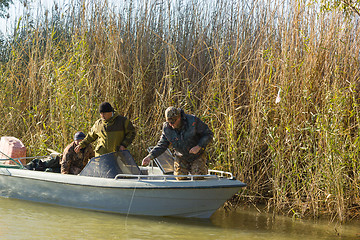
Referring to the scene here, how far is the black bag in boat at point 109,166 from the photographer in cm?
634

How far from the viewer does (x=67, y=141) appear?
Result: 8062 mm

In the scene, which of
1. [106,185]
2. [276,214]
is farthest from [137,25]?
[276,214]

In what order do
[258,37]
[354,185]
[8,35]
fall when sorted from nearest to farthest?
[354,185] → [258,37] → [8,35]

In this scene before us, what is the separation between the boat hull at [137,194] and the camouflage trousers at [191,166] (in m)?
0.29

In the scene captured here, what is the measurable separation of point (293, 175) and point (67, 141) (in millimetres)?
3759

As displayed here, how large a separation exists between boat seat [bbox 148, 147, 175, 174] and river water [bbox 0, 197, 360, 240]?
812mm

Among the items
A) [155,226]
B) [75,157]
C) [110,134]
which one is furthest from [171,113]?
[75,157]

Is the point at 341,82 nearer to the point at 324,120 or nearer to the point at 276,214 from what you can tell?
the point at 324,120

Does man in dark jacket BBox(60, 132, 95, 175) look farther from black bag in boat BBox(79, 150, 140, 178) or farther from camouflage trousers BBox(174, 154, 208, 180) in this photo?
camouflage trousers BBox(174, 154, 208, 180)

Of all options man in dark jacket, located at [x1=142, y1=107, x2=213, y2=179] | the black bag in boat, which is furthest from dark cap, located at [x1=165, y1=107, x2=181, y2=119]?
the black bag in boat

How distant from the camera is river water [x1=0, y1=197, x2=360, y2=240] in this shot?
5.34m

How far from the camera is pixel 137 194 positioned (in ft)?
19.9

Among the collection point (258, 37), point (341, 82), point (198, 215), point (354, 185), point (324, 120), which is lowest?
point (198, 215)

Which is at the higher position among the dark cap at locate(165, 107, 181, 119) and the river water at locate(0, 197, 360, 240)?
the dark cap at locate(165, 107, 181, 119)
